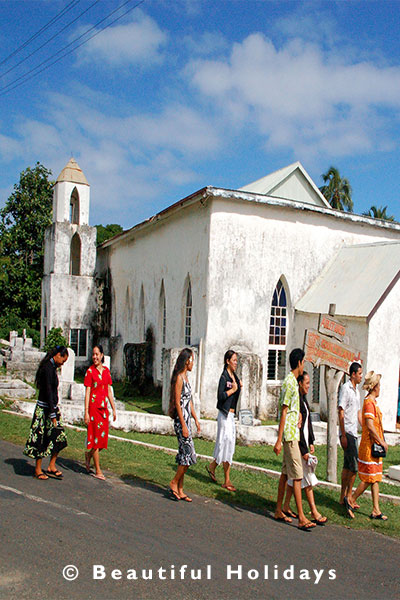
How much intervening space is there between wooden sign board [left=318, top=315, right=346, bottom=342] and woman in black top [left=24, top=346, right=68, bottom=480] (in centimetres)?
421

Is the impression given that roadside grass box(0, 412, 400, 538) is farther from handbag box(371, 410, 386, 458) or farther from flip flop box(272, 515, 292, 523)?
handbag box(371, 410, 386, 458)

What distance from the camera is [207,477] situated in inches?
333

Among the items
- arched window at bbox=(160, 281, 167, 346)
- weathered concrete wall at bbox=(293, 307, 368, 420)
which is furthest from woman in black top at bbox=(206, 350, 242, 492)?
arched window at bbox=(160, 281, 167, 346)

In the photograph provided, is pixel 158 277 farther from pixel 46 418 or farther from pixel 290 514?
pixel 290 514

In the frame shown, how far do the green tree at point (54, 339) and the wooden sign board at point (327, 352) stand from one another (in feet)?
55.8

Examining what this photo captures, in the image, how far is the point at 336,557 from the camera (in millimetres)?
5531

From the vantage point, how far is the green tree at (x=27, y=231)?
113ft

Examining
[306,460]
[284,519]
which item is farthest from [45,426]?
[306,460]

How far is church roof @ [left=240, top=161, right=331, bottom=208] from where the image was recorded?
73.2 feet

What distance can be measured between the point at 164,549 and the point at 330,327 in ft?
16.4

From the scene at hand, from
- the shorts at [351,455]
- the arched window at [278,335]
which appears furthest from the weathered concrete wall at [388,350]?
the shorts at [351,455]

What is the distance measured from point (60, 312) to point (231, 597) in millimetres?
22594

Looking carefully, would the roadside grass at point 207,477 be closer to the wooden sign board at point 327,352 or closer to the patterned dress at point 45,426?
the patterned dress at point 45,426

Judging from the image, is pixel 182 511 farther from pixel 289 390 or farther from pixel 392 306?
pixel 392 306
